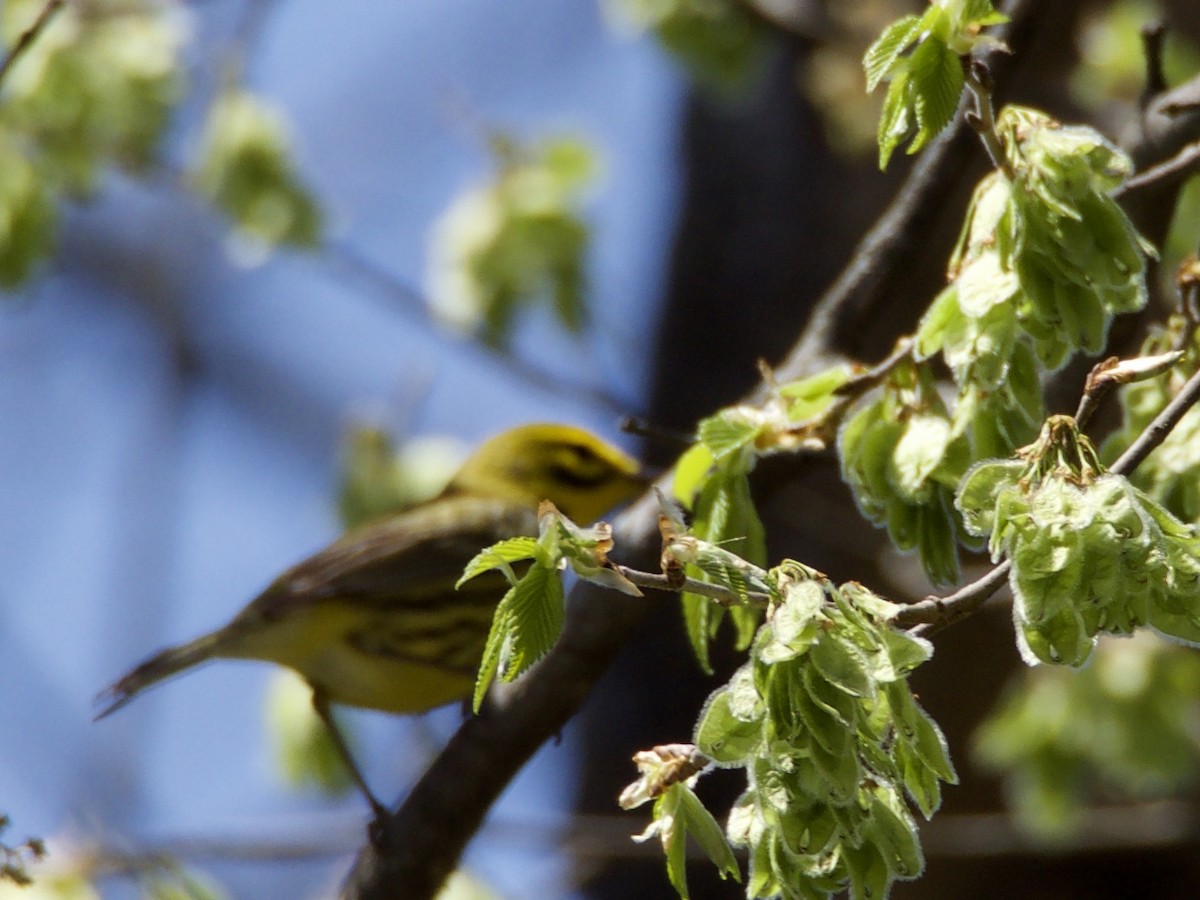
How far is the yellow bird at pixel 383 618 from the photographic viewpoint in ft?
11.0

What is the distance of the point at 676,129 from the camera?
604 cm

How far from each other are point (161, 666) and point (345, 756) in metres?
0.44

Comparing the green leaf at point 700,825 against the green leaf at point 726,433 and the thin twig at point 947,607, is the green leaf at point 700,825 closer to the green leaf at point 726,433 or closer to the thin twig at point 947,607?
the thin twig at point 947,607

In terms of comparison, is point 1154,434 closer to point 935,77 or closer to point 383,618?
point 935,77

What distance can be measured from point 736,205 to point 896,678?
15.2 feet

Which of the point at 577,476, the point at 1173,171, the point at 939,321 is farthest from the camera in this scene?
the point at 577,476

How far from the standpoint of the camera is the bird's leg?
2.54 m

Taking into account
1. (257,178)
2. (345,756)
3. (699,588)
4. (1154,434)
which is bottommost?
(345,756)

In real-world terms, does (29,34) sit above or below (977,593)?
above

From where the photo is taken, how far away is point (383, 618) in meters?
3.53

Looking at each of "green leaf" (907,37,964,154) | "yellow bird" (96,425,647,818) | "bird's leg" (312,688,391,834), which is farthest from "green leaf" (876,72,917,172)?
"yellow bird" (96,425,647,818)

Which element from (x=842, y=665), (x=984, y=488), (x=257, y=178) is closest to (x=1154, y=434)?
(x=984, y=488)

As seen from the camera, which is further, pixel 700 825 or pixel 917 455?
pixel 917 455

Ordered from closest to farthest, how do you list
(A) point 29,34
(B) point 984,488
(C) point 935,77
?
(B) point 984,488, (C) point 935,77, (A) point 29,34
